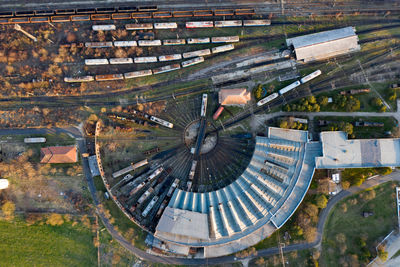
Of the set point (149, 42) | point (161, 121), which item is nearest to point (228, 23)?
point (149, 42)

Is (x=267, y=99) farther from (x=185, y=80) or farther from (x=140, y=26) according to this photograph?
(x=140, y=26)

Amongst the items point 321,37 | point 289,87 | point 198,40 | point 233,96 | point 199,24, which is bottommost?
point 233,96

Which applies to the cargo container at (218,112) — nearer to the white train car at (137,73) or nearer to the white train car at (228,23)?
the white train car at (137,73)

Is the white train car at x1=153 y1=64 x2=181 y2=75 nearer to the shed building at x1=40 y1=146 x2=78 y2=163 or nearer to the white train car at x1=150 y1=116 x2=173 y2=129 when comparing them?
the white train car at x1=150 y1=116 x2=173 y2=129

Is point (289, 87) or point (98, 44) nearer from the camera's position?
point (289, 87)

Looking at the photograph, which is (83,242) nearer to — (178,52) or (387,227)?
(178,52)

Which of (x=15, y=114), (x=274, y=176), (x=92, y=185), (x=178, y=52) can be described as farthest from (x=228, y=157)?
(x=15, y=114)

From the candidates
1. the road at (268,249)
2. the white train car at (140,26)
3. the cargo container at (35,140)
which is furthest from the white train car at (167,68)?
the road at (268,249)
